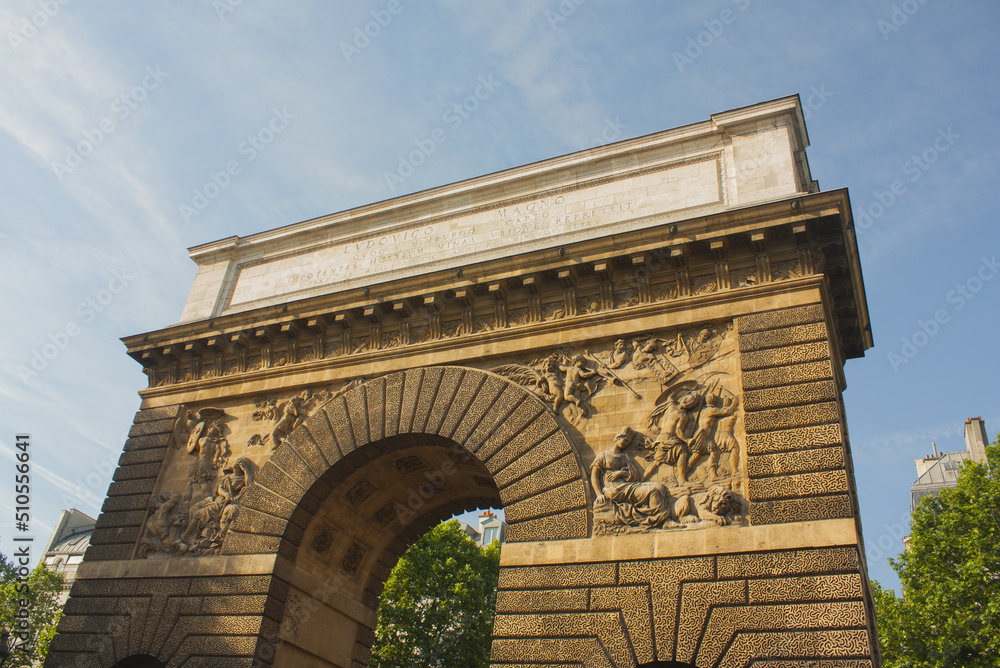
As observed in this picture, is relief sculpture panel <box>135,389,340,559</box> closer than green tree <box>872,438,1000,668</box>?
Yes

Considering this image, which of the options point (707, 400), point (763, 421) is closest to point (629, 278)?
point (707, 400)

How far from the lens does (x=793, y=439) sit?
37.2ft

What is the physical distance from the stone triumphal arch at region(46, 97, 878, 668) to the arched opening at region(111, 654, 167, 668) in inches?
2.9

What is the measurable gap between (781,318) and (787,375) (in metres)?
1.07

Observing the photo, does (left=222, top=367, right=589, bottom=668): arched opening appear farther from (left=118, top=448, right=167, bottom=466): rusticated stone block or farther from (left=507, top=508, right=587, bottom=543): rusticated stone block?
(left=118, top=448, right=167, bottom=466): rusticated stone block

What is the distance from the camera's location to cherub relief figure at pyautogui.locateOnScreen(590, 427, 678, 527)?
11.6 metres

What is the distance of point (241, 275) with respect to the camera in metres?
19.8

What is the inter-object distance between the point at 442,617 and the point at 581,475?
63.1ft

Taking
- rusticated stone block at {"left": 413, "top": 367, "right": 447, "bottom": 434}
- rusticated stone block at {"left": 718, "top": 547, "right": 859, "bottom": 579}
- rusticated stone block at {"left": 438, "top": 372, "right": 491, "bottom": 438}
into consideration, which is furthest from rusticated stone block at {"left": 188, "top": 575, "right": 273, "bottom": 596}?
rusticated stone block at {"left": 718, "top": 547, "right": 859, "bottom": 579}

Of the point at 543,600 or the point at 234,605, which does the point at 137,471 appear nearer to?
the point at 234,605

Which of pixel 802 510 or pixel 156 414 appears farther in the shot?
pixel 156 414

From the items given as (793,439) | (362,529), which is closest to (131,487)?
Result: (362,529)

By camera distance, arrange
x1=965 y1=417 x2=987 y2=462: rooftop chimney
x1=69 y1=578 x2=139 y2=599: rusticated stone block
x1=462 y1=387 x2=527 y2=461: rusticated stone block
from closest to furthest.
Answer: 1. x1=462 y1=387 x2=527 y2=461: rusticated stone block
2. x1=69 y1=578 x2=139 y2=599: rusticated stone block
3. x1=965 y1=417 x2=987 y2=462: rooftop chimney

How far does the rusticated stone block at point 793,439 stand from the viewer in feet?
36.6
